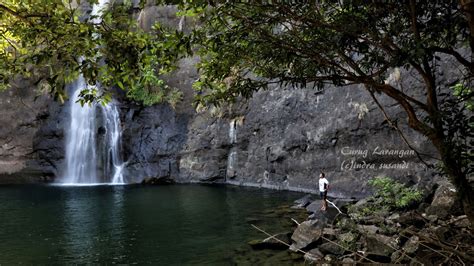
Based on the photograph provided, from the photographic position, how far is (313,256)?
32.3ft

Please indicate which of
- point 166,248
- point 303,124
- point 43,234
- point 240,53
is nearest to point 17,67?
point 240,53

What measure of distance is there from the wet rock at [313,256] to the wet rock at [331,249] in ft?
0.43

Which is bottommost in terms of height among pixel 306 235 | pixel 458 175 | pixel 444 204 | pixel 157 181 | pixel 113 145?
pixel 306 235

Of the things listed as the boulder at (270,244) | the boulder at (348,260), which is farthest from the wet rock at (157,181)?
the boulder at (348,260)

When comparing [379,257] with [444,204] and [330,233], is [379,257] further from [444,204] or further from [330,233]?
[444,204]

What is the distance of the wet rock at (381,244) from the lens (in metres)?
8.97

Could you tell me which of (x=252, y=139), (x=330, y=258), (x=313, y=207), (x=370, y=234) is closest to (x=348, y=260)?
(x=330, y=258)

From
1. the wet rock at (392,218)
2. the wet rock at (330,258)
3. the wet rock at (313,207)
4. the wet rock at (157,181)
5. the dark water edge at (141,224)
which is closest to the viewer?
the wet rock at (330,258)

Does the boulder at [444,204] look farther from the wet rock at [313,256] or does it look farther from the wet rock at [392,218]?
the wet rock at [313,256]

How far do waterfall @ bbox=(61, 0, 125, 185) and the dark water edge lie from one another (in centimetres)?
412

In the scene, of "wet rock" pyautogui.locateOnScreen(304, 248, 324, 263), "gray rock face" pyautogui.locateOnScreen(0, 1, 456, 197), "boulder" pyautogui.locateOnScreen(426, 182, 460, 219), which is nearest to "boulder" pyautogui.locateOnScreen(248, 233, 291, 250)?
"wet rock" pyautogui.locateOnScreen(304, 248, 324, 263)

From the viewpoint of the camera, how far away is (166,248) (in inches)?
453

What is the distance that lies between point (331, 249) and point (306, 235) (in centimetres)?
103

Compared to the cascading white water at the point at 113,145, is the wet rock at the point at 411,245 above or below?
below
